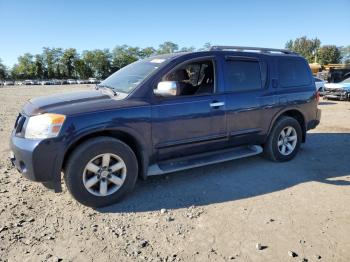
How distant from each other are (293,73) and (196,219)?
360 centimetres

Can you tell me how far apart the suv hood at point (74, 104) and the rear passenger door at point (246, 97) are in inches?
68.4

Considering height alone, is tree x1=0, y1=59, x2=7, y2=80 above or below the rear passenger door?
above

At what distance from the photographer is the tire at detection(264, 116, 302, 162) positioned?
562 cm

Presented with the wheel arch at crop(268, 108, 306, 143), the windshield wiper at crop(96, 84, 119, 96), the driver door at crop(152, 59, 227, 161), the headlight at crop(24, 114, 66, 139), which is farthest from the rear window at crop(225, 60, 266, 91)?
the headlight at crop(24, 114, 66, 139)

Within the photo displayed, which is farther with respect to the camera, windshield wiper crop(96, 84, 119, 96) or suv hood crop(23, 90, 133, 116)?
windshield wiper crop(96, 84, 119, 96)

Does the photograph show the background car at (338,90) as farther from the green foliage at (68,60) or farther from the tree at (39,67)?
the tree at (39,67)

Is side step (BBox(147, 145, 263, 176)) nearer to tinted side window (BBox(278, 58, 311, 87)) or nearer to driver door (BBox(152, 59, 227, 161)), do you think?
driver door (BBox(152, 59, 227, 161))

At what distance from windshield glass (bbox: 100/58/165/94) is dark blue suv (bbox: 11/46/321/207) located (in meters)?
0.03

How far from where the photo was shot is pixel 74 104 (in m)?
3.96

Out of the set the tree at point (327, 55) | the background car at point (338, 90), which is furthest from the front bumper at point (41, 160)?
the tree at point (327, 55)

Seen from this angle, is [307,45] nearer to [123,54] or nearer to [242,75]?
[123,54]

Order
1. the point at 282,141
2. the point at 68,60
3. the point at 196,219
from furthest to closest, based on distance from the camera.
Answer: the point at 68,60 → the point at 282,141 → the point at 196,219

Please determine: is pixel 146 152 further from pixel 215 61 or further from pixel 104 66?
pixel 104 66

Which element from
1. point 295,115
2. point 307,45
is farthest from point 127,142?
point 307,45
